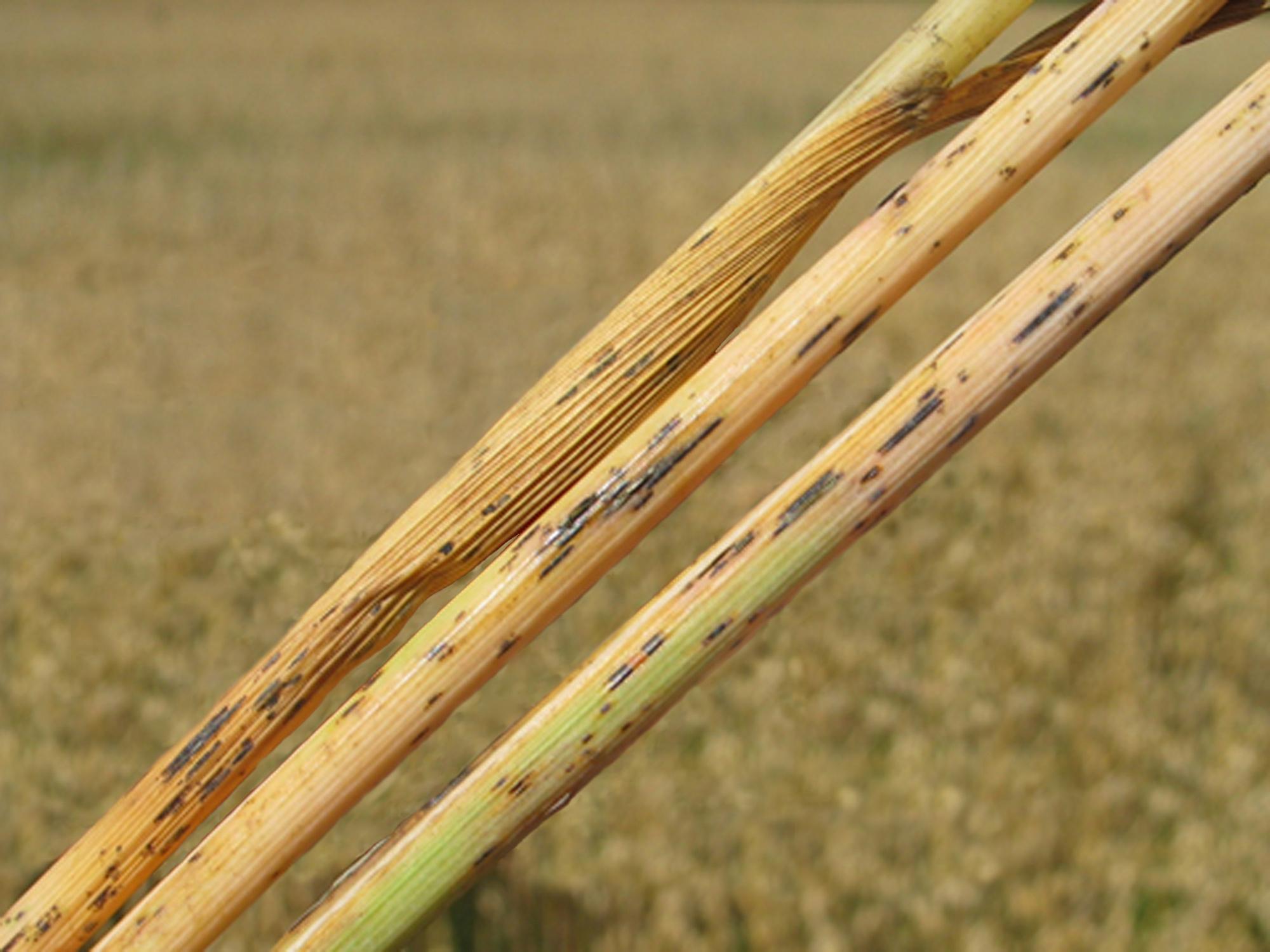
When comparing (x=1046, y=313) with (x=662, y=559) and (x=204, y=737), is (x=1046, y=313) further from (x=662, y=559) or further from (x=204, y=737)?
(x=662, y=559)

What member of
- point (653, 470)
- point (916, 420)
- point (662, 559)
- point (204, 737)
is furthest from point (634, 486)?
point (662, 559)

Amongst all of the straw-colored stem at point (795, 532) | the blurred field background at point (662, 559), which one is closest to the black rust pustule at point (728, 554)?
the straw-colored stem at point (795, 532)

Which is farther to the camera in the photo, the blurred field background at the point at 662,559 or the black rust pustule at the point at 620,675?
the blurred field background at the point at 662,559

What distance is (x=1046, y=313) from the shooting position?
0.43 m

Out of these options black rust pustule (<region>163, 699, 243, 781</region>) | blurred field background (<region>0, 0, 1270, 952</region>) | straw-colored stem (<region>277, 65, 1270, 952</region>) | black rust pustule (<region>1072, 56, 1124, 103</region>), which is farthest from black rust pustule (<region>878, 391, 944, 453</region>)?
blurred field background (<region>0, 0, 1270, 952</region>)

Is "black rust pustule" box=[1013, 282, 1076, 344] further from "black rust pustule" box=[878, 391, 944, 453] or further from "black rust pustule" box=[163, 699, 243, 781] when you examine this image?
"black rust pustule" box=[163, 699, 243, 781]

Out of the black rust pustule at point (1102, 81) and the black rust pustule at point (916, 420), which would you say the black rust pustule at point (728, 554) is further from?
the black rust pustule at point (1102, 81)

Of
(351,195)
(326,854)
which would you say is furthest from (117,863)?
(351,195)

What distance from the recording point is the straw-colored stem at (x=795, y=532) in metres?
0.42

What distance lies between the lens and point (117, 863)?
52cm

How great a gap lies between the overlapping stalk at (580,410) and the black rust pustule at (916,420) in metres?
0.09

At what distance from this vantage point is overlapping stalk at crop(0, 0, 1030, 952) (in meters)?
0.48

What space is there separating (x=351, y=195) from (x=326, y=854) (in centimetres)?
209

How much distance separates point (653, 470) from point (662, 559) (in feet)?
3.64
